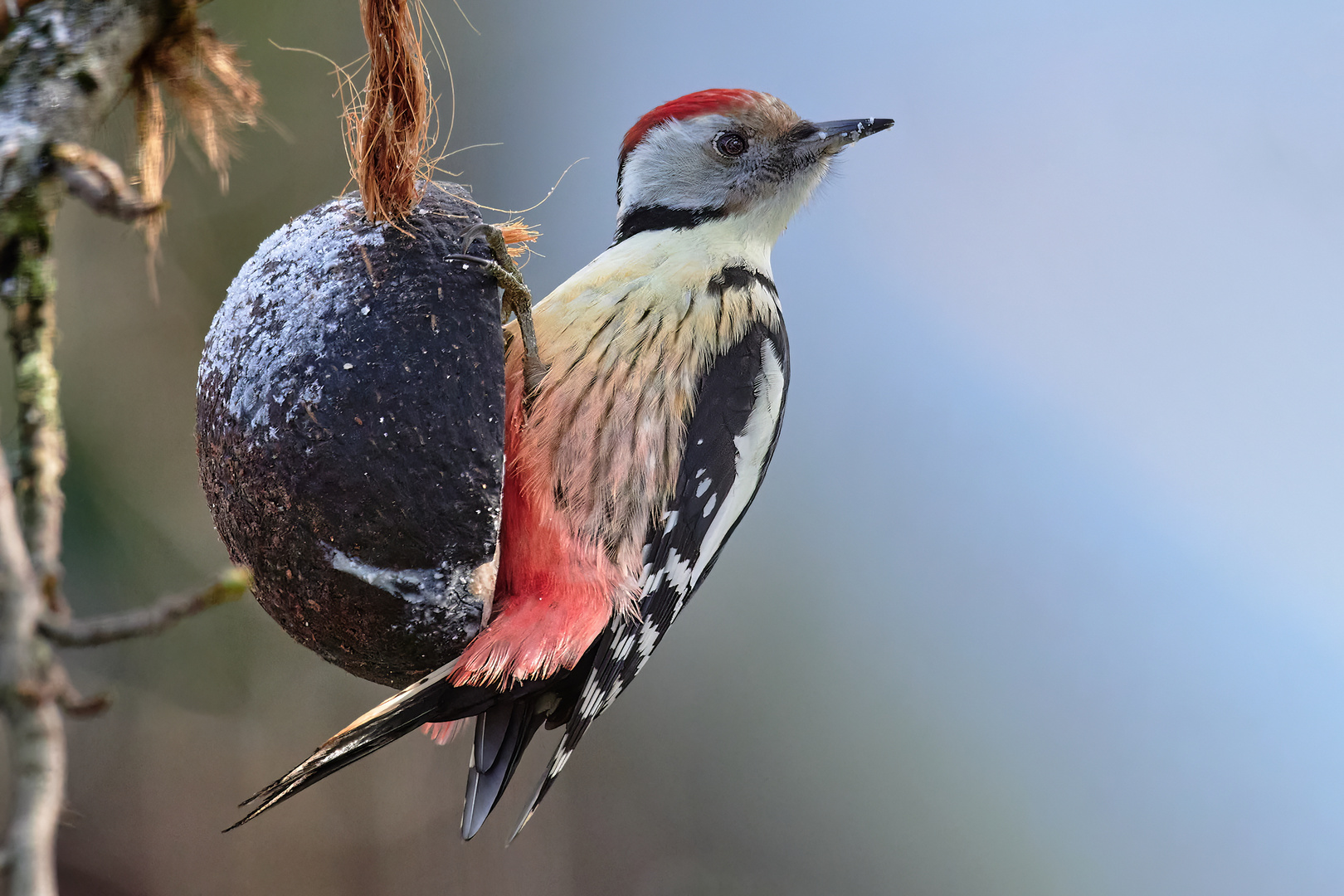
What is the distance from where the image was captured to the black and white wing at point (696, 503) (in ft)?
3.30

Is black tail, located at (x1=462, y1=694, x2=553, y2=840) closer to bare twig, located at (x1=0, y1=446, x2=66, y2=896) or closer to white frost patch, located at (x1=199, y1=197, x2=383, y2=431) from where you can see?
white frost patch, located at (x1=199, y1=197, x2=383, y2=431)

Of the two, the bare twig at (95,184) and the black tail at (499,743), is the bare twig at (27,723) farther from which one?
the black tail at (499,743)

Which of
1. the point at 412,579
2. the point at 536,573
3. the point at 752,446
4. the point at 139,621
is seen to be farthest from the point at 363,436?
the point at 752,446

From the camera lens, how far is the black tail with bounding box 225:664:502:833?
0.84m

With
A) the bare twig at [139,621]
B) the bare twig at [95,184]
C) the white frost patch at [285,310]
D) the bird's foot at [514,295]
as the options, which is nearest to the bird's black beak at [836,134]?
the bird's foot at [514,295]

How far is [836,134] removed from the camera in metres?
1.18

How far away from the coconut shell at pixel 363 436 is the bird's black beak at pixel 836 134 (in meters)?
0.54

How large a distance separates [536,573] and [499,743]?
8.4 inches

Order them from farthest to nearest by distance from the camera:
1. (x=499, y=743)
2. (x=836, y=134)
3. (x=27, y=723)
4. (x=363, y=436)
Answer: (x=836, y=134)
(x=499, y=743)
(x=363, y=436)
(x=27, y=723)

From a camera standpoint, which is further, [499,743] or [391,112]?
[499,743]

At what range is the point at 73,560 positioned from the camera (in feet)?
5.57

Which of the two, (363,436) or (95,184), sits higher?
(95,184)

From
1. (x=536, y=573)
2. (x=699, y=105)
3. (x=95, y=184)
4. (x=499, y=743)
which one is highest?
(x=699, y=105)

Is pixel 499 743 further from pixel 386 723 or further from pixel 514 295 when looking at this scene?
pixel 514 295
